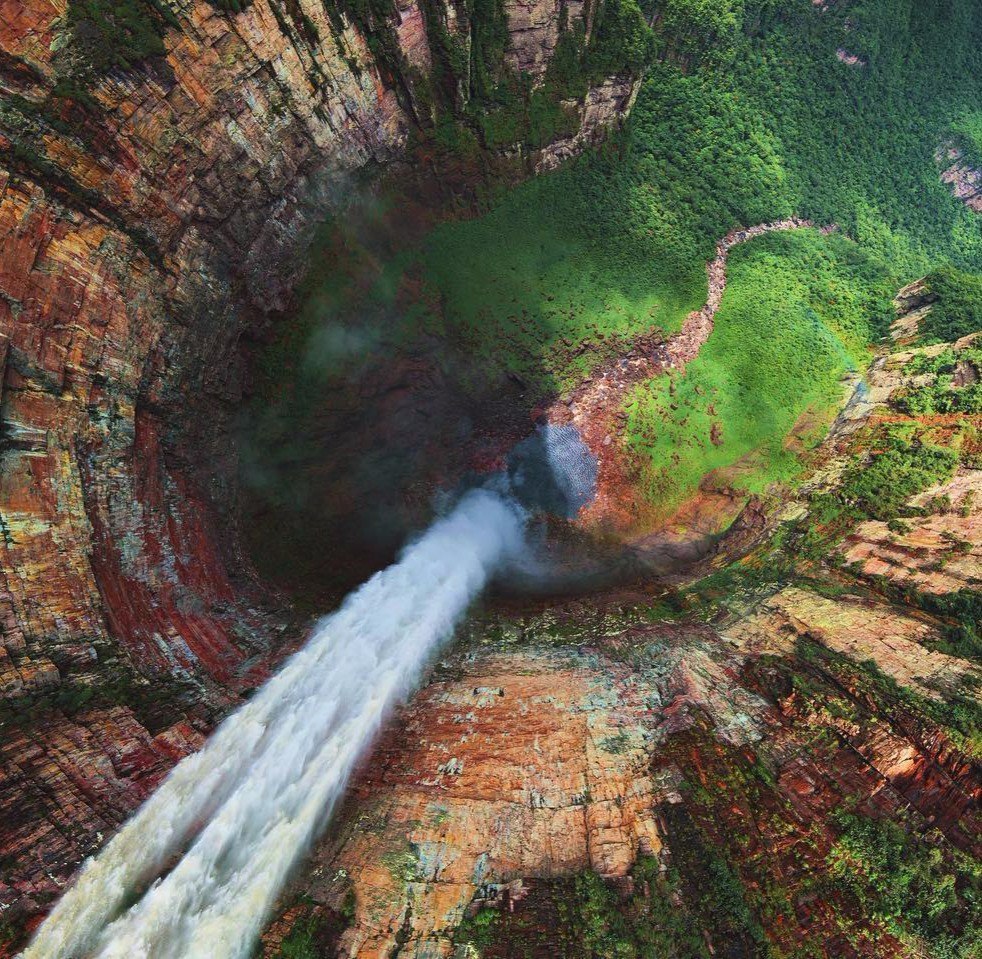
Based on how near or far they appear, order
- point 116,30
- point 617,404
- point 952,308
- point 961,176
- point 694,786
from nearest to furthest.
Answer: point 694,786 → point 116,30 → point 952,308 → point 617,404 → point 961,176

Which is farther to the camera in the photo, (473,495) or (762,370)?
(762,370)

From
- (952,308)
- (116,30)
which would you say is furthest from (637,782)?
(952,308)

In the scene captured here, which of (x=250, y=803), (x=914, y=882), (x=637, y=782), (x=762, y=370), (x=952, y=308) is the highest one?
(x=250, y=803)

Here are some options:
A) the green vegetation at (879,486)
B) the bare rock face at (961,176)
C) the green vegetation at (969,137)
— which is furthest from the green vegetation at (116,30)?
the green vegetation at (969,137)

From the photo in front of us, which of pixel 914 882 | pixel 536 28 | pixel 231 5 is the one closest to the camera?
pixel 914 882

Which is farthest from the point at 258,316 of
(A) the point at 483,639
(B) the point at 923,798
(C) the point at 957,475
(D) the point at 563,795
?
(C) the point at 957,475

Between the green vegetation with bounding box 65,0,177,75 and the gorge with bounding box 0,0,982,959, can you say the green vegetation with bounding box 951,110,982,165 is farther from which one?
the green vegetation with bounding box 65,0,177,75

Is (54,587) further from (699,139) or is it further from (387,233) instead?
(699,139)

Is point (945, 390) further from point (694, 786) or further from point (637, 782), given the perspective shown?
point (637, 782)
